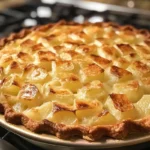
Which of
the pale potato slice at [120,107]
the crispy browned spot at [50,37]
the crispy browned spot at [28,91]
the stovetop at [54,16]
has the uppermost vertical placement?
the crispy browned spot at [28,91]

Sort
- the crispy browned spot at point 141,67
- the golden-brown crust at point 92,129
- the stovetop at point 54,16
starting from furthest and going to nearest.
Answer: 1. the stovetop at point 54,16
2. the crispy browned spot at point 141,67
3. the golden-brown crust at point 92,129

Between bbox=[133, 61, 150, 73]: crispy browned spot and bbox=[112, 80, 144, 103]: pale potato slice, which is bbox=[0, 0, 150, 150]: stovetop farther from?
bbox=[112, 80, 144, 103]: pale potato slice

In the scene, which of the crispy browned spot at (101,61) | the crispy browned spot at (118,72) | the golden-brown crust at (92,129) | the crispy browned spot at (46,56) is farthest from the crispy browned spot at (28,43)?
the golden-brown crust at (92,129)

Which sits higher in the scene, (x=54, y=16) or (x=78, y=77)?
(x=78, y=77)

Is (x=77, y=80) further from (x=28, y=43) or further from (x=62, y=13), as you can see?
(x=62, y=13)

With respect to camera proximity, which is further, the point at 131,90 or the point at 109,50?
the point at 109,50

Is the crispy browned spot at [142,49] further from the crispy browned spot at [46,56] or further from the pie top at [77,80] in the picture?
the crispy browned spot at [46,56]

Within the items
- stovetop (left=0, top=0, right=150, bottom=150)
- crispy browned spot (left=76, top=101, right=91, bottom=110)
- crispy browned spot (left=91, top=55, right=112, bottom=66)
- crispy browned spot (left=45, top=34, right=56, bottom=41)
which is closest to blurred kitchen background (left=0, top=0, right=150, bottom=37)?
stovetop (left=0, top=0, right=150, bottom=150)

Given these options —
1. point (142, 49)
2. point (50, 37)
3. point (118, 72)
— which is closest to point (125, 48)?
point (142, 49)
